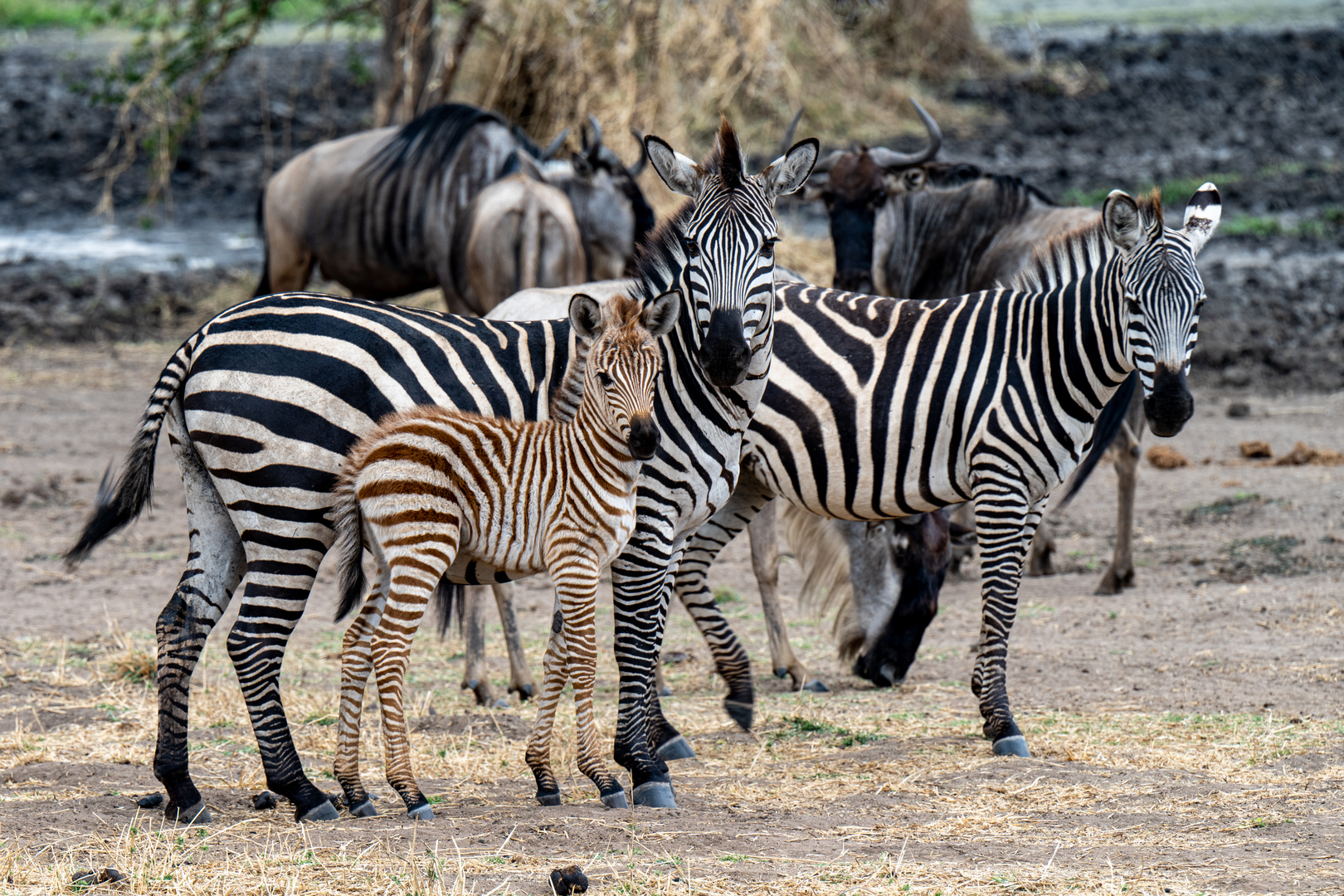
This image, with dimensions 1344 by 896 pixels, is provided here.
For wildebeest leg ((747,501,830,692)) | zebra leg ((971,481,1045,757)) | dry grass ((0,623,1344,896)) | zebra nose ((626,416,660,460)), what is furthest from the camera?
wildebeest leg ((747,501,830,692))

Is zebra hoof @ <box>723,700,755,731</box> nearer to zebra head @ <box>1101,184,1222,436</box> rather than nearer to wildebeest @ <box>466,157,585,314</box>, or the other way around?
zebra head @ <box>1101,184,1222,436</box>

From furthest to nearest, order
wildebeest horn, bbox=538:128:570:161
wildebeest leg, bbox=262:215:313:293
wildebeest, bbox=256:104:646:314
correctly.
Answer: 1. wildebeest leg, bbox=262:215:313:293
2. wildebeest horn, bbox=538:128:570:161
3. wildebeest, bbox=256:104:646:314

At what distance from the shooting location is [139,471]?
4.79 metres

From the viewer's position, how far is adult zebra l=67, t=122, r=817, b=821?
4.57 metres

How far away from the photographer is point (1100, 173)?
17797 millimetres

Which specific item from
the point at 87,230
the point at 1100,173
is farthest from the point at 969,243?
the point at 87,230

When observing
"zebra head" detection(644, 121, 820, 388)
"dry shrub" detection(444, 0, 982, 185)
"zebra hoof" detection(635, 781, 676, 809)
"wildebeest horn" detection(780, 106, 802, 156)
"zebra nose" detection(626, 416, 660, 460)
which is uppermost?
"dry shrub" detection(444, 0, 982, 185)

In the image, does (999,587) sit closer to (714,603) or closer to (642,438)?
(714,603)

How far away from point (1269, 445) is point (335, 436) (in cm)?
822

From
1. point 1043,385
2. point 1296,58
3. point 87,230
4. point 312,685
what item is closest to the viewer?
point 1043,385

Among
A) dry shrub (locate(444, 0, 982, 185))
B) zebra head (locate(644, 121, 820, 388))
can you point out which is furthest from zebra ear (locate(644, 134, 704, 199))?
dry shrub (locate(444, 0, 982, 185))

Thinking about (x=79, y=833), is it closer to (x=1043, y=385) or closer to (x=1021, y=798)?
(x=1021, y=798)

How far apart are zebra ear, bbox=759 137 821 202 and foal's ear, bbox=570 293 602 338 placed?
871 mm

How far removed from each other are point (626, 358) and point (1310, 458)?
24.3ft
